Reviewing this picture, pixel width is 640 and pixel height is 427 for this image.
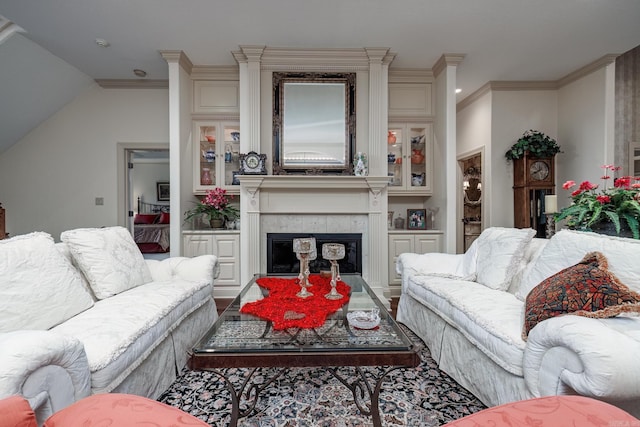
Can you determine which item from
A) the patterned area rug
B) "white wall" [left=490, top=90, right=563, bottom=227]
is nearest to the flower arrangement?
the patterned area rug

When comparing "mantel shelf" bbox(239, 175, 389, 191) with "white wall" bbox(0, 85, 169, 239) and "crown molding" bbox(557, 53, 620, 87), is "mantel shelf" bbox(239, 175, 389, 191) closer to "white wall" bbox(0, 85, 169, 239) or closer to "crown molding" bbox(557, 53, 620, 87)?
"white wall" bbox(0, 85, 169, 239)

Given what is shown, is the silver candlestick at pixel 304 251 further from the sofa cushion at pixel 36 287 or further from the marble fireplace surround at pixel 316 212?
the marble fireplace surround at pixel 316 212

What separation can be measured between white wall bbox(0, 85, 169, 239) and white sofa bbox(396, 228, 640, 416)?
3967 mm

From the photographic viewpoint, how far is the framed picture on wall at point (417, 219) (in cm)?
400

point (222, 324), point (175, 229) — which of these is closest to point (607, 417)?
point (222, 324)

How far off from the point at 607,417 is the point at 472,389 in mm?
935

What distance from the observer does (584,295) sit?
121 centimetres

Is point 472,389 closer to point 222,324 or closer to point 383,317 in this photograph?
point 383,317

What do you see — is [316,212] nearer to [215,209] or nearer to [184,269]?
[215,209]

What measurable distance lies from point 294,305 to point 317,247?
192cm

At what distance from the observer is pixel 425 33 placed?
308cm

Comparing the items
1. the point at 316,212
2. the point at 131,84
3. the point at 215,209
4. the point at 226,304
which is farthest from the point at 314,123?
the point at 131,84

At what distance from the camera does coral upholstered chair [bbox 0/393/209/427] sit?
65 centimetres

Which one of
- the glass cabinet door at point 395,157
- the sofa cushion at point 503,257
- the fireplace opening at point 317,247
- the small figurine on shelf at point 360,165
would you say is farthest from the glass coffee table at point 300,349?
the glass cabinet door at point 395,157
